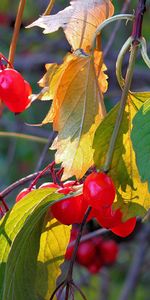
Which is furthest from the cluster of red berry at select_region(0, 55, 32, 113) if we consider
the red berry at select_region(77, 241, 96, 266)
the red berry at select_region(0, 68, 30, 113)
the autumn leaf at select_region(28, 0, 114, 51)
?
the red berry at select_region(77, 241, 96, 266)

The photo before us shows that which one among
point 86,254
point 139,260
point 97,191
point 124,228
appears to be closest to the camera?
point 97,191

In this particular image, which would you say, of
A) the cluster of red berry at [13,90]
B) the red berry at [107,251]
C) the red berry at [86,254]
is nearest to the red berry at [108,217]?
the cluster of red berry at [13,90]

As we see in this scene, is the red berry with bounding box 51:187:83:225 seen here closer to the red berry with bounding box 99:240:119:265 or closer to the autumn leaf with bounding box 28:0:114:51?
the autumn leaf with bounding box 28:0:114:51

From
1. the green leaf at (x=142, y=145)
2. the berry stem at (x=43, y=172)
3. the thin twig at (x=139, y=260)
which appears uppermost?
the green leaf at (x=142, y=145)

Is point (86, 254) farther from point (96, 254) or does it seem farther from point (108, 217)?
point (108, 217)

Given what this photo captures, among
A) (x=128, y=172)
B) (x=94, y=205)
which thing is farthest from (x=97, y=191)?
(x=128, y=172)

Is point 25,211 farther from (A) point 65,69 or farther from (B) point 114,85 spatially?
(B) point 114,85

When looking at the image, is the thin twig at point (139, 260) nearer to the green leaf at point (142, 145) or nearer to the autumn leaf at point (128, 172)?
the autumn leaf at point (128, 172)
